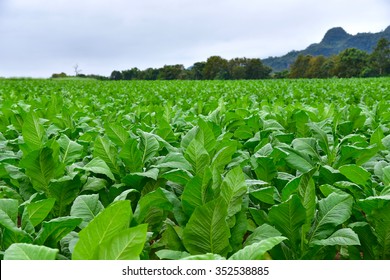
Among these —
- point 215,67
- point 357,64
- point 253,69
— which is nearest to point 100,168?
point 253,69

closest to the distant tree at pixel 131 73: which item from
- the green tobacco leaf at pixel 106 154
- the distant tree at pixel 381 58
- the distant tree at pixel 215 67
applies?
the distant tree at pixel 215 67

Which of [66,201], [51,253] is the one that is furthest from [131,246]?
[66,201]

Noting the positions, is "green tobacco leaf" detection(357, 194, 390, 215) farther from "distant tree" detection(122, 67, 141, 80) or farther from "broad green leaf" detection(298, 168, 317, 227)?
"distant tree" detection(122, 67, 141, 80)

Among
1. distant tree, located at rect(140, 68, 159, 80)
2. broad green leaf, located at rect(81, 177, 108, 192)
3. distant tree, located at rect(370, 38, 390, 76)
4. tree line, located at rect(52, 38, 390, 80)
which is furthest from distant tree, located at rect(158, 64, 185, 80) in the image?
broad green leaf, located at rect(81, 177, 108, 192)

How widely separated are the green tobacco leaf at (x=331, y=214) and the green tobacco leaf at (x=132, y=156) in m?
→ 0.88

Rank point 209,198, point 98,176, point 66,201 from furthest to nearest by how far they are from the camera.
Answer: point 98,176 → point 66,201 → point 209,198

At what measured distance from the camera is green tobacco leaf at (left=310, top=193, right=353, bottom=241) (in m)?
1.60

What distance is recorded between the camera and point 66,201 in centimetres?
192

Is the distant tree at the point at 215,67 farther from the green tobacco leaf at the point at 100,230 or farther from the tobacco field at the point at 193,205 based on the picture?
the green tobacco leaf at the point at 100,230

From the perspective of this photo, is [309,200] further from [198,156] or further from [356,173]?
[198,156]

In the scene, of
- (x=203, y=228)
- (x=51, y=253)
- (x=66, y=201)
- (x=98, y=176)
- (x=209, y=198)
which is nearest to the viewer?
(x=51, y=253)

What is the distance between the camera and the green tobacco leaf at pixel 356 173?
6.03 feet
